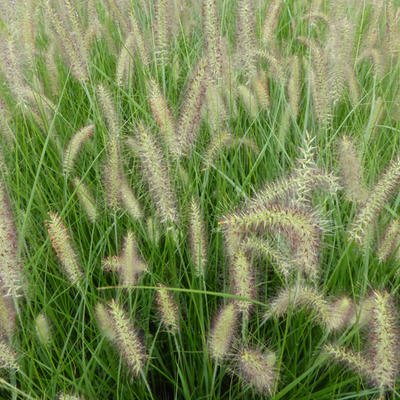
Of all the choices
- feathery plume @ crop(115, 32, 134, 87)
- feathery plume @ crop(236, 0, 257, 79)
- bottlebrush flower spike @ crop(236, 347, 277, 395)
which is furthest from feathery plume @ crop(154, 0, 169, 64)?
bottlebrush flower spike @ crop(236, 347, 277, 395)

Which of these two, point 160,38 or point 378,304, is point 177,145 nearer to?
point 160,38

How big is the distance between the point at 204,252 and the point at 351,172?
1.81ft

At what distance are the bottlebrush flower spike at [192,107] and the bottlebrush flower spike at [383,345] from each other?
Result: 785 mm

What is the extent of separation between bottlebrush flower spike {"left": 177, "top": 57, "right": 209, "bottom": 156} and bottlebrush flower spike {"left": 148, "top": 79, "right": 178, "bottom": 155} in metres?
0.03

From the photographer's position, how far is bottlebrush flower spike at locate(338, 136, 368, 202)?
1467 mm

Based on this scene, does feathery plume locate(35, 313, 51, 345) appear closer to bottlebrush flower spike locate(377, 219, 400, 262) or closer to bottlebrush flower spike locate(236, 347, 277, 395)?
bottlebrush flower spike locate(236, 347, 277, 395)

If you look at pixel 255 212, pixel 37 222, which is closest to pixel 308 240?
pixel 255 212

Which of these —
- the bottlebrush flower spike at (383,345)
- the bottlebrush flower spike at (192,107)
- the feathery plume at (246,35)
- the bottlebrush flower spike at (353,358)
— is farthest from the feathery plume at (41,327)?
the feathery plume at (246,35)

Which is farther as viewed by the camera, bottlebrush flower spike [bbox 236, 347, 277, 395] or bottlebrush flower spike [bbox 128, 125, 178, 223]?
bottlebrush flower spike [bbox 128, 125, 178, 223]

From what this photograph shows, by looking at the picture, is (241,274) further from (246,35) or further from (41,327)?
(246,35)

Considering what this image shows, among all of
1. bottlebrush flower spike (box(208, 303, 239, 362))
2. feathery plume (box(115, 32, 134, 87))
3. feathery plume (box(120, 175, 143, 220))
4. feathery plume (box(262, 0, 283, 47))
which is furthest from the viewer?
feathery plume (box(262, 0, 283, 47))

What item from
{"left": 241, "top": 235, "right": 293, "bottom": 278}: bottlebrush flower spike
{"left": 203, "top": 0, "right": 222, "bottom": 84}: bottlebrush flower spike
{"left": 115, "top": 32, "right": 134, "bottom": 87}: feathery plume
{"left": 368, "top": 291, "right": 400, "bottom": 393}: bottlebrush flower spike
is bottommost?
{"left": 368, "top": 291, "right": 400, "bottom": 393}: bottlebrush flower spike

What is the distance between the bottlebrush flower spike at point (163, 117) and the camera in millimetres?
1441

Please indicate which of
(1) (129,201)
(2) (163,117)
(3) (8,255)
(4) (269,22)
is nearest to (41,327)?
(3) (8,255)
